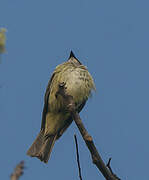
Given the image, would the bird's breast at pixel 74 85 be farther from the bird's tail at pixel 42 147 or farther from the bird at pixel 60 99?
the bird's tail at pixel 42 147

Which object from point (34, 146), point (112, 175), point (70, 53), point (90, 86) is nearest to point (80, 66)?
point (90, 86)

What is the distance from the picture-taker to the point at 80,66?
23.1 feet

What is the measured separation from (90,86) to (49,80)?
0.92 metres

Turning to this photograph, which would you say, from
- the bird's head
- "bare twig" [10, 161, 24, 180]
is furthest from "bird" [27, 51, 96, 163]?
Answer: "bare twig" [10, 161, 24, 180]

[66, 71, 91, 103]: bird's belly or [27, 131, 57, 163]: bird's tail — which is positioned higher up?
[66, 71, 91, 103]: bird's belly

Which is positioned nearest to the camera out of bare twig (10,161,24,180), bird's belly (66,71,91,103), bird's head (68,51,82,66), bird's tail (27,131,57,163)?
bare twig (10,161,24,180)

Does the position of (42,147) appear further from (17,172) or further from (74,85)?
(17,172)

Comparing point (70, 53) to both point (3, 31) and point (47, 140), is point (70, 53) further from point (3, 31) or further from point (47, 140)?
point (3, 31)

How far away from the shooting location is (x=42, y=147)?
554 centimetres

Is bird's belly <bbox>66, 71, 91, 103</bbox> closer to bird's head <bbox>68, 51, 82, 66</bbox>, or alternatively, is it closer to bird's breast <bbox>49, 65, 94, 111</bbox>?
bird's breast <bbox>49, 65, 94, 111</bbox>

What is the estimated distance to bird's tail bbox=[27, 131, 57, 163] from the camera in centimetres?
513

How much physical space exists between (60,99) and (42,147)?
96 centimetres

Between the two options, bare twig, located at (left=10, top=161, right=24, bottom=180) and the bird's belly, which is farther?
the bird's belly

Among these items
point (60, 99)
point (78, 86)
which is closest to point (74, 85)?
point (78, 86)
